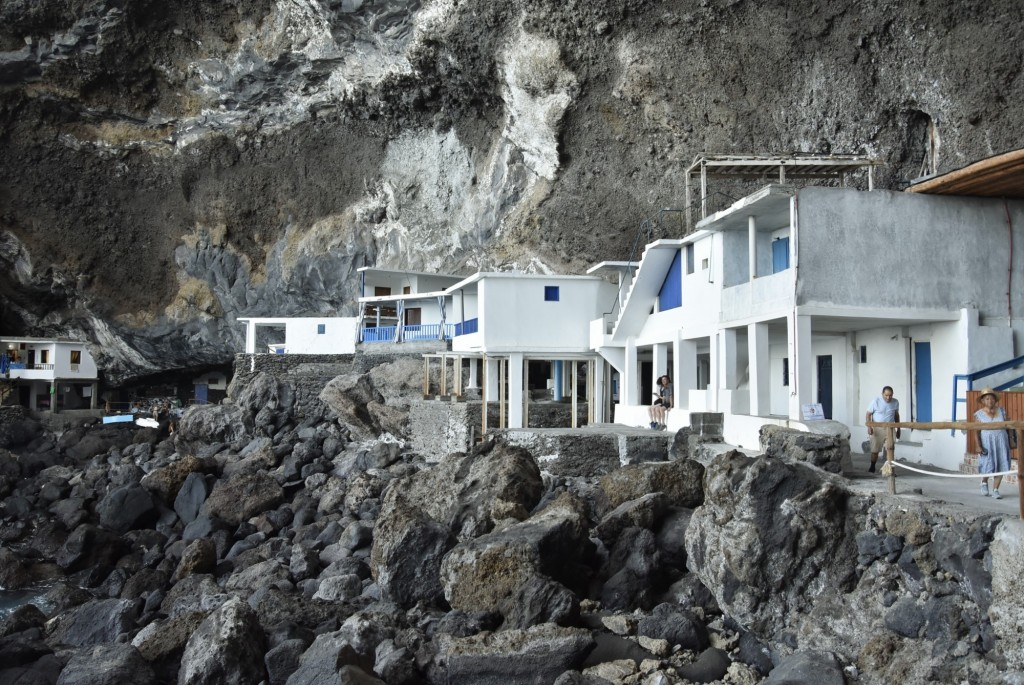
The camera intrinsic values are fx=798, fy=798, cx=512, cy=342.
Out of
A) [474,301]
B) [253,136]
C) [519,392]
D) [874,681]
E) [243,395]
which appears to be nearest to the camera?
[874,681]

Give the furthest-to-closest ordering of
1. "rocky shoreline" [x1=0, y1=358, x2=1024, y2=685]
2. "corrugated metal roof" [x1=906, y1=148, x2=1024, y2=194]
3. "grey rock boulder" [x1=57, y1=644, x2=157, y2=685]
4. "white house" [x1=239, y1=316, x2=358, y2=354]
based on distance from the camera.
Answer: "white house" [x1=239, y1=316, x2=358, y2=354] → "corrugated metal roof" [x1=906, y1=148, x2=1024, y2=194] → "grey rock boulder" [x1=57, y1=644, x2=157, y2=685] → "rocky shoreline" [x1=0, y1=358, x2=1024, y2=685]

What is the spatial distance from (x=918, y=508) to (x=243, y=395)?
26546mm

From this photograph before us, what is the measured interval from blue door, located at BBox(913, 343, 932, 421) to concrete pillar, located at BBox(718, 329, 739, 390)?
3.66 metres

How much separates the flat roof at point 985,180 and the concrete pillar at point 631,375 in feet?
31.7

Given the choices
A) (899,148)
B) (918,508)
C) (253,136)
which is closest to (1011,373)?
(918,508)

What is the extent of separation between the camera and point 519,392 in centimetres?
2353

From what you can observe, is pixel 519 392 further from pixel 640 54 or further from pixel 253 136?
pixel 253 136

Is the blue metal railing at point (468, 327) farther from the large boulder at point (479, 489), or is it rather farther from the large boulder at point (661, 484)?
the large boulder at point (661, 484)

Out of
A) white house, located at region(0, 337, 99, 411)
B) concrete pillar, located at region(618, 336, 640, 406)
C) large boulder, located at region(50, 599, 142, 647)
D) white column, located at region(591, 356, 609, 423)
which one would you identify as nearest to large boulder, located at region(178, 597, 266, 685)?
Result: large boulder, located at region(50, 599, 142, 647)

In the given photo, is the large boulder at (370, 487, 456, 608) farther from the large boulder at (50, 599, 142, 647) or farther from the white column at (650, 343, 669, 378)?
the white column at (650, 343, 669, 378)

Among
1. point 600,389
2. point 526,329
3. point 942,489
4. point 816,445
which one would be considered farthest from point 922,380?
point 526,329

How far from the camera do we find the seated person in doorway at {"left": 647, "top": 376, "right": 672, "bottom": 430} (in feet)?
64.8

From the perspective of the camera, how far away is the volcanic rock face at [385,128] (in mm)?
24516

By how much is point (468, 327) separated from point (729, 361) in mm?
11111
